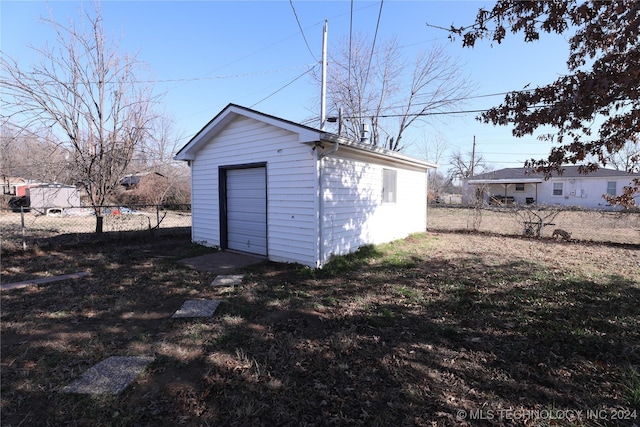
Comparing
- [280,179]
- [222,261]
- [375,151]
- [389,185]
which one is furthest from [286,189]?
[389,185]

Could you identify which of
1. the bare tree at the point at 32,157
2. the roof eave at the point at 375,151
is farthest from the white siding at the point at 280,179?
the bare tree at the point at 32,157

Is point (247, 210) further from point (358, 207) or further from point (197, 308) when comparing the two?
point (197, 308)

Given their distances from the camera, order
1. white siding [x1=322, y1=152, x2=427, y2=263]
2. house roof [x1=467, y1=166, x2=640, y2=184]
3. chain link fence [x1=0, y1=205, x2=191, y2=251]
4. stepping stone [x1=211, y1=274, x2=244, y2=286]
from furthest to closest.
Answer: house roof [x1=467, y1=166, x2=640, y2=184] < chain link fence [x1=0, y1=205, x2=191, y2=251] < white siding [x1=322, y1=152, x2=427, y2=263] < stepping stone [x1=211, y1=274, x2=244, y2=286]

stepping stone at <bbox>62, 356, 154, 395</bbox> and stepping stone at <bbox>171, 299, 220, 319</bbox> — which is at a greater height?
stepping stone at <bbox>171, 299, 220, 319</bbox>

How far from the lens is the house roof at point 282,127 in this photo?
5.90 metres

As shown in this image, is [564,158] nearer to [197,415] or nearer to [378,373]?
[378,373]

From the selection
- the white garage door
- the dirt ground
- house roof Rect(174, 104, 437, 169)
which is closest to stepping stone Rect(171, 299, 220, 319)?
the dirt ground

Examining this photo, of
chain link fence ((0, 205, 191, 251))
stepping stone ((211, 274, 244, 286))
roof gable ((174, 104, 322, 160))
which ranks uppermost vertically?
roof gable ((174, 104, 322, 160))

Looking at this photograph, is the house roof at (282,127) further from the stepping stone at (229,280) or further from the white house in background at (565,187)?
the white house in background at (565,187)

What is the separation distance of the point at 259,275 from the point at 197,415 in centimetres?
374

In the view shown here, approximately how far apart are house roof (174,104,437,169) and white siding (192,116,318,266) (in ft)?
0.78

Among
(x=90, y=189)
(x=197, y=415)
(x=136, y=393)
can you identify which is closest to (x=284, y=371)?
(x=197, y=415)

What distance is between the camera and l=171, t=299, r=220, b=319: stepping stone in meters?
4.07

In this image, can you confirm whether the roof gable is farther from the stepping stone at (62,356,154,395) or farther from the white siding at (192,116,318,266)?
the stepping stone at (62,356,154,395)
